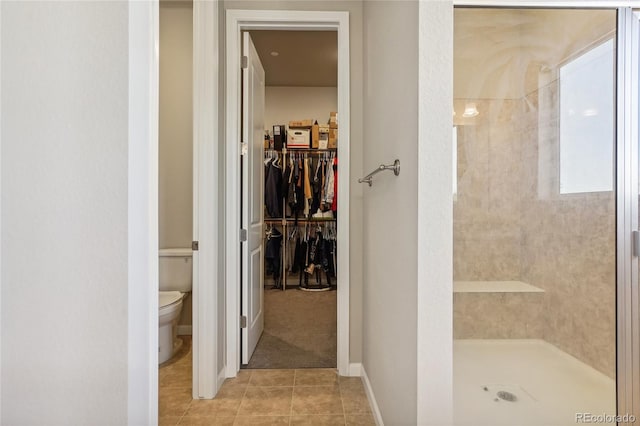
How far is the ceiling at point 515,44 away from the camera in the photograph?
1.36m

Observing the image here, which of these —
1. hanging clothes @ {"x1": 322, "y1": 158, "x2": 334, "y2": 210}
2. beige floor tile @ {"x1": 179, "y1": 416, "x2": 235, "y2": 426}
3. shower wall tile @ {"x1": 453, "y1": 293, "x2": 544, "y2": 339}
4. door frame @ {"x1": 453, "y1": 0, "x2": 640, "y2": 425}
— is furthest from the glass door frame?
hanging clothes @ {"x1": 322, "y1": 158, "x2": 334, "y2": 210}

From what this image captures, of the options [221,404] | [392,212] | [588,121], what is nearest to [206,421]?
[221,404]

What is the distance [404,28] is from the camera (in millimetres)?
1086

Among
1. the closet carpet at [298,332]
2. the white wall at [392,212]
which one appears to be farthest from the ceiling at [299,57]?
the closet carpet at [298,332]

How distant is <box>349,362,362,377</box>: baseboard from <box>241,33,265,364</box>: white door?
0.71 m

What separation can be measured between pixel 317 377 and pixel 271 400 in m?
0.35

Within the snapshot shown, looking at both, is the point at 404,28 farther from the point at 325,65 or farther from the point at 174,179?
the point at 325,65

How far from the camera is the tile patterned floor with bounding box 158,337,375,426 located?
1519 millimetres

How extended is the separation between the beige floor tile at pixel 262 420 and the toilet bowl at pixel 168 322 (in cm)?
83

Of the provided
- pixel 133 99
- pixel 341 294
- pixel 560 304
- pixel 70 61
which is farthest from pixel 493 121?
pixel 70 61

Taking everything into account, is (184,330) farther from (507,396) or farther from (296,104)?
(296,104)

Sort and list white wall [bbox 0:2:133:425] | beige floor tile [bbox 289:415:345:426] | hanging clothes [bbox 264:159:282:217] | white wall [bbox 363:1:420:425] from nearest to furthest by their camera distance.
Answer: white wall [bbox 0:2:133:425]
white wall [bbox 363:1:420:425]
beige floor tile [bbox 289:415:345:426]
hanging clothes [bbox 264:159:282:217]

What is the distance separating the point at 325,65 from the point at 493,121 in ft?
8.77

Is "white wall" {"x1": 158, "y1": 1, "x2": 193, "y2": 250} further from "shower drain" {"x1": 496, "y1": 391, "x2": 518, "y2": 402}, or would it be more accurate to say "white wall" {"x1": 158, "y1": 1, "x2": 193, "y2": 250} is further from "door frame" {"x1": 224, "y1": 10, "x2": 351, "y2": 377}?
"shower drain" {"x1": 496, "y1": 391, "x2": 518, "y2": 402}
